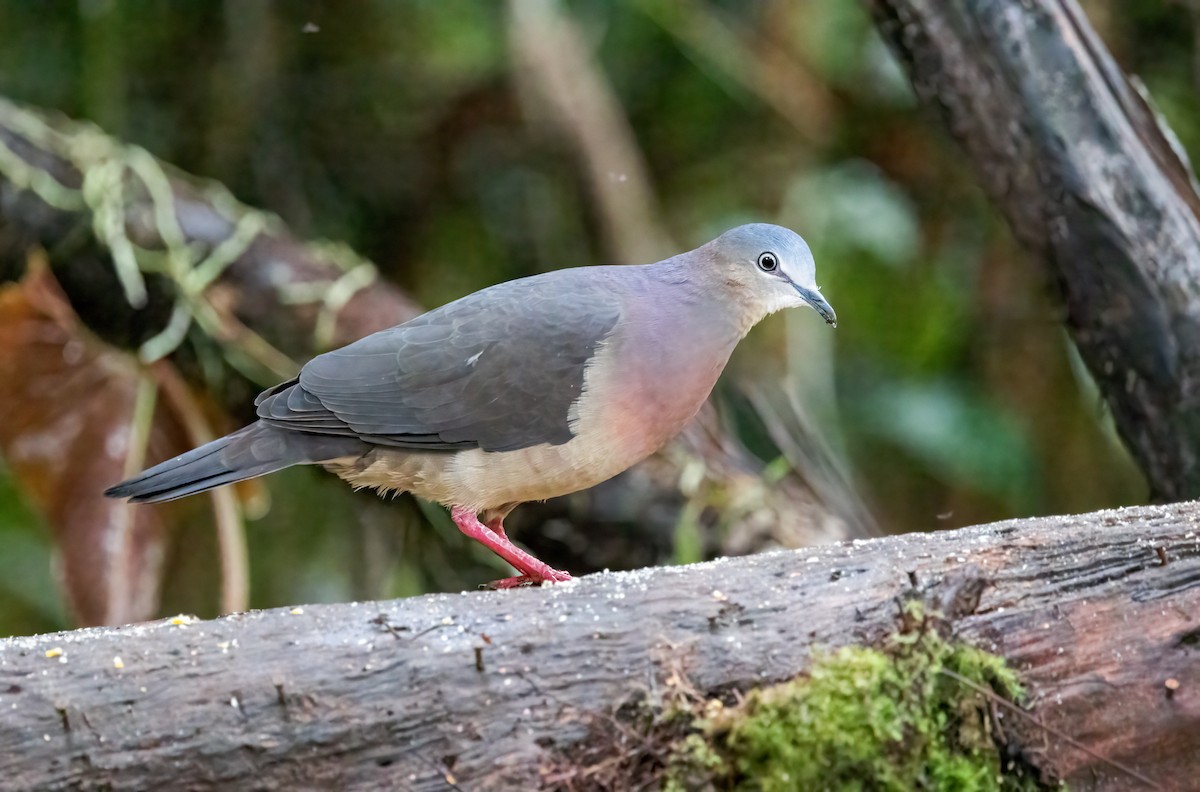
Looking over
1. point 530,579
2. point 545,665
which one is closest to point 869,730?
point 545,665

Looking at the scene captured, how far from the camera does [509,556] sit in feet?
9.03

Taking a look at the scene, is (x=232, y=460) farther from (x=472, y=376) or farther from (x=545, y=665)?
(x=545, y=665)

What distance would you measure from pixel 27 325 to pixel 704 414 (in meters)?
2.33

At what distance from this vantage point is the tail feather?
2.68 meters

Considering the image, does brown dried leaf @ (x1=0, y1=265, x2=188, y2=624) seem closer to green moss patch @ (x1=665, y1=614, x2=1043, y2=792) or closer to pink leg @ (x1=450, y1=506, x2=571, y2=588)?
pink leg @ (x1=450, y1=506, x2=571, y2=588)

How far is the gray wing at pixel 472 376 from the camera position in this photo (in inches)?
106

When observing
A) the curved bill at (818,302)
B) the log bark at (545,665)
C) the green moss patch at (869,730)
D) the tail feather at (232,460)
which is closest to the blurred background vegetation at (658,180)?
the tail feather at (232,460)

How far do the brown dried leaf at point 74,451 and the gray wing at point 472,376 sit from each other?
1.35m

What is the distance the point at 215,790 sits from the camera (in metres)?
1.74

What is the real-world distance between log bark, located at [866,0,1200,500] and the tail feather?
209 cm

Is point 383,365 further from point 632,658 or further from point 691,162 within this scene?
point 691,162

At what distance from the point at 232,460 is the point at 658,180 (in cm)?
324

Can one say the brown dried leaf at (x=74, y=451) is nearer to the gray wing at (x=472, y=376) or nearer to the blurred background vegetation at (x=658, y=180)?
the blurred background vegetation at (x=658, y=180)

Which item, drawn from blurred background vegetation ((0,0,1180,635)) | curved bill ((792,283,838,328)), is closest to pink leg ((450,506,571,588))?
curved bill ((792,283,838,328))
